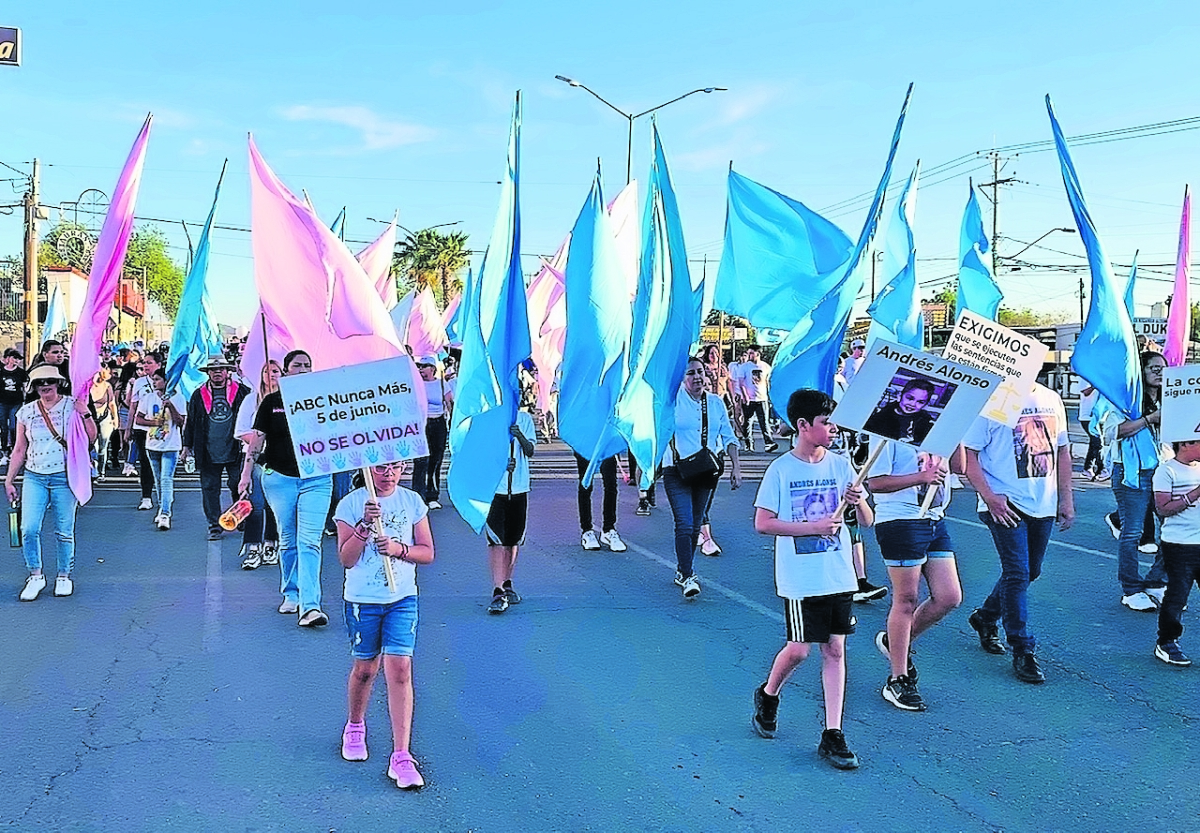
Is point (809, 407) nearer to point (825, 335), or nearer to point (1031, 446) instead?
point (1031, 446)

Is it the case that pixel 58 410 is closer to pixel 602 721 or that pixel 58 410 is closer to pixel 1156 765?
pixel 602 721

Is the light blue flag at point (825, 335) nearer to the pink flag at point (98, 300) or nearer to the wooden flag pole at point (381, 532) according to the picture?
the wooden flag pole at point (381, 532)

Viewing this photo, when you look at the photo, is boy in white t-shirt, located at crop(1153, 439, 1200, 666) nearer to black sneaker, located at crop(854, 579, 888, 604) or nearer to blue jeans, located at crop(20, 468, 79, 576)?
black sneaker, located at crop(854, 579, 888, 604)

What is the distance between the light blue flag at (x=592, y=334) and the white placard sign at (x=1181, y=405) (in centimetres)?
358

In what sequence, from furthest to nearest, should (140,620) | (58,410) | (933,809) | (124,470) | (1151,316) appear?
(1151,316), (124,470), (58,410), (140,620), (933,809)

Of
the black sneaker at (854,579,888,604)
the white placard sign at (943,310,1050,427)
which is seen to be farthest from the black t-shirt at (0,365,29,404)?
the white placard sign at (943,310,1050,427)

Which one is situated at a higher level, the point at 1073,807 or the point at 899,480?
the point at 899,480

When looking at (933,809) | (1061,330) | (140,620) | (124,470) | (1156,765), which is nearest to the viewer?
(933,809)

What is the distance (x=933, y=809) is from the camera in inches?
154

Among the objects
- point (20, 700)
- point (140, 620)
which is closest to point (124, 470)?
point (140, 620)

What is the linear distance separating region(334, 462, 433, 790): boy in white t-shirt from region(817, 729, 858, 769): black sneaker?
1.63m

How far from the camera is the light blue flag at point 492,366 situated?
21.2 feet

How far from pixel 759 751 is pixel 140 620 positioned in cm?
415

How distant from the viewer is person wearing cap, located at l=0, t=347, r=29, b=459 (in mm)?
15281
